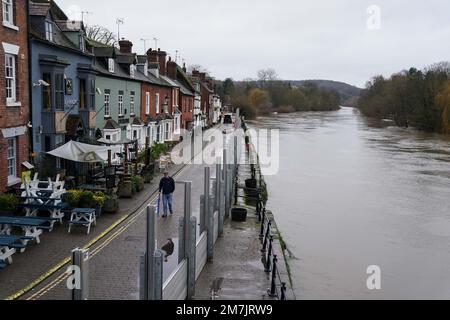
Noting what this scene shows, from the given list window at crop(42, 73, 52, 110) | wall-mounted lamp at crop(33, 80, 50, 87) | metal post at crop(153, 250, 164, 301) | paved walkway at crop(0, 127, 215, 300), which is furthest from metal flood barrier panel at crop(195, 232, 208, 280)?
window at crop(42, 73, 52, 110)

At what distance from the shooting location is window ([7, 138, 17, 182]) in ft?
52.6

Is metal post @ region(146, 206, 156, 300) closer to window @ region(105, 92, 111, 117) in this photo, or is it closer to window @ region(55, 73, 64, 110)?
window @ region(55, 73, 64, 110)

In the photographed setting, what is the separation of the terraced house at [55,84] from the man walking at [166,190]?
4.91 meters

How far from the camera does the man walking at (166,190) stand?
50.7ft

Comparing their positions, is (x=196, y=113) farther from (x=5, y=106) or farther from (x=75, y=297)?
(x=75, y=297)

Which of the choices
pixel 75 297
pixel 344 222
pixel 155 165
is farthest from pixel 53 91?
pixel 75 297

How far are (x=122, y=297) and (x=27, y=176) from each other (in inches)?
315

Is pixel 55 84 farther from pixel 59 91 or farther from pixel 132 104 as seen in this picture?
pixel 132 104

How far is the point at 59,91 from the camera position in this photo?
1917cm

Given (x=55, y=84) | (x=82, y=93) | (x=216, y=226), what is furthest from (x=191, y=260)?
(x=82, y=93)

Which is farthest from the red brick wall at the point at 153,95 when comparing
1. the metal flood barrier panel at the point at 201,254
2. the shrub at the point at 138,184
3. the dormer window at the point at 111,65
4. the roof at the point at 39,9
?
the metal flood barrier panel at the point at 201,254

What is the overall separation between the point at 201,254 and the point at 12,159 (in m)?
8.41

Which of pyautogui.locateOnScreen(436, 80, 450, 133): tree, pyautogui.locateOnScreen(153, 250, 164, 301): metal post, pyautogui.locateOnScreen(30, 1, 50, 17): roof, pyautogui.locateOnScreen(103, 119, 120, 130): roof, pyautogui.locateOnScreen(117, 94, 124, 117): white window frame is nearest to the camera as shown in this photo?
pyautogui.locateOnScreen(153, 250, 164, 301): metal post

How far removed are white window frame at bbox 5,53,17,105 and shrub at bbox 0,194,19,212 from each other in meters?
3.55
